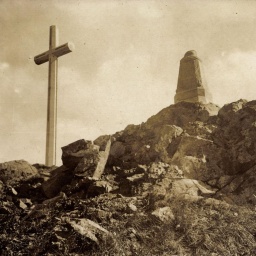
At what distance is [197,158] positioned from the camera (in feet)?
26.6

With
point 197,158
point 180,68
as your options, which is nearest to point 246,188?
point 197,158

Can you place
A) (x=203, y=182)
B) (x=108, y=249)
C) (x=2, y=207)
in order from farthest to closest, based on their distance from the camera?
(x=203, y=182) → (x=2, y=207) → (x=108, y=249)

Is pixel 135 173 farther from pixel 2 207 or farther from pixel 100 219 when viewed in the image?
pixel 2 207

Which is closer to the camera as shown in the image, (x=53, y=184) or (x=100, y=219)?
(x=100, y=219)

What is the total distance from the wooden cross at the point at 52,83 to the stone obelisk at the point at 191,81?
5079 mm

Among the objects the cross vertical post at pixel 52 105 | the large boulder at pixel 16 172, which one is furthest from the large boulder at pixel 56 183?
the cross vertical post at pixel 52 105

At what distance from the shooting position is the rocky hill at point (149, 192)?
500cm

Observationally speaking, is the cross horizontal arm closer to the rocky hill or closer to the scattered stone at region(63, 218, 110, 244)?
the rocky hill

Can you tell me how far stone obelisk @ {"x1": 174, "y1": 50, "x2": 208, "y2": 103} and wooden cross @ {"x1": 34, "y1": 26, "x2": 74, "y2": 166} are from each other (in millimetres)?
5079

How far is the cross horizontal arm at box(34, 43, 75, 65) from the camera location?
11.2 meters

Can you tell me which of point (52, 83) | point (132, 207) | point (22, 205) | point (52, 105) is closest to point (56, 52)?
point (52, 83)

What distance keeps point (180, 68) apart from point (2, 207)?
9877 millimetres

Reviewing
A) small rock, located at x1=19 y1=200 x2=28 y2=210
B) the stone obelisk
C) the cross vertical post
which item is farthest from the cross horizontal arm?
small rock, located at x1=19 y1=200 x2=28 y2=210

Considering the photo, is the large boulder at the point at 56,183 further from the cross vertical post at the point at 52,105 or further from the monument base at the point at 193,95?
the monument base at the point at 193,95
